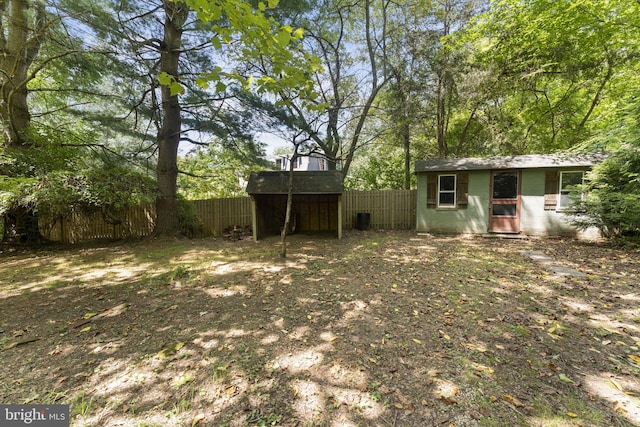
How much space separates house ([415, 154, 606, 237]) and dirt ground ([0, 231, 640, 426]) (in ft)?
11.8

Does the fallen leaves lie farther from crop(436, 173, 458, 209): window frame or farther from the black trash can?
the black trash can

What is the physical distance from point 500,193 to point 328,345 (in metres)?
9.31

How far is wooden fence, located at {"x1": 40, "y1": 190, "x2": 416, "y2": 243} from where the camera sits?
31.2 ft

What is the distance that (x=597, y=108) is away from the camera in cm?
1348

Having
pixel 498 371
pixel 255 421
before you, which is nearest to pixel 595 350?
pixel 498 371

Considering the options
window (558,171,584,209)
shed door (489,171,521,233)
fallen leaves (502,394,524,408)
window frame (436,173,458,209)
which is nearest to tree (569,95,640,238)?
window (558,171,584,209)

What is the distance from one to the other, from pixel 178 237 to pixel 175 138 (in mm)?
3432

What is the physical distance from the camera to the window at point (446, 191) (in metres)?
9.59

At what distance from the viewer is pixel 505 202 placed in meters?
8.98

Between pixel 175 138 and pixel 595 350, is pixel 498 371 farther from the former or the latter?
pixel 175 138
